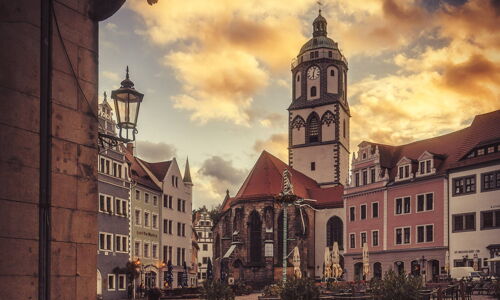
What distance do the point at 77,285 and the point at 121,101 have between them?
10.5 ft

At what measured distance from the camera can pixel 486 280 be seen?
34812 mm

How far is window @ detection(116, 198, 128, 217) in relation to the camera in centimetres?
4888

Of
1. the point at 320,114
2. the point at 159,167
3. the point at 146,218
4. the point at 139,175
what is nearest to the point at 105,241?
the point at 146,218

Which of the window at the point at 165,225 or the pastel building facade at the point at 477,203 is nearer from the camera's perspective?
the pastel building facade at the point at 477,203

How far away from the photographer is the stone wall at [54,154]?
6207 mm

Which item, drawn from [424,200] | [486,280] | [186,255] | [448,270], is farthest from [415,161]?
[186,255]

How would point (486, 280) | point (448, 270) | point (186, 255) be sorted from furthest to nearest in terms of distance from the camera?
1. point (186, 255)
2. point (448, 270)
3. point (486, 280)

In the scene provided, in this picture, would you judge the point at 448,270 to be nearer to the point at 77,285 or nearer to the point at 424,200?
the point at 424,200

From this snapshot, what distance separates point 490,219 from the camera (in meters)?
45.0

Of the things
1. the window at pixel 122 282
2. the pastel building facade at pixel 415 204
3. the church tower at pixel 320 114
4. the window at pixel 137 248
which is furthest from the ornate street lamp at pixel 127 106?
the church tower at pixel 320 114

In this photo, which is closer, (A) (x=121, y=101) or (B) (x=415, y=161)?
(A) (x=121, y=101)

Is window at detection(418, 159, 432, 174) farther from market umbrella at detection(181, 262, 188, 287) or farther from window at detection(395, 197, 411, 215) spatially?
market umbrella at detection(181, 262, 188, 287)

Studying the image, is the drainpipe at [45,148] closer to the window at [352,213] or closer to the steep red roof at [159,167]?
the steep red roof at [159,167]

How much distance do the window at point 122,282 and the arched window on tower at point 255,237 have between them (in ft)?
59.3
